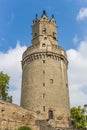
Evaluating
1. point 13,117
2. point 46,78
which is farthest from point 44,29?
point 13,117

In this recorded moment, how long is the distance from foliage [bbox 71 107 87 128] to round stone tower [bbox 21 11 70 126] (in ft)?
8.55

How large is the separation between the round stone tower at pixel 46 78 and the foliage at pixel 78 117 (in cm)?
261

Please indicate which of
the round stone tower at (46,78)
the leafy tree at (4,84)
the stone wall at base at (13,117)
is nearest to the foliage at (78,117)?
the round stone tower at (46,78)

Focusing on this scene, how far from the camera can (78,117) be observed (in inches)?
1861

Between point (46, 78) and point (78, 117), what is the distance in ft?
30.0

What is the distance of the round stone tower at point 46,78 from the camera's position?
4378cm

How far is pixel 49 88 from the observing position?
44.7m

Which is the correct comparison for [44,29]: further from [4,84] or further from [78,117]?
A: [78,117]

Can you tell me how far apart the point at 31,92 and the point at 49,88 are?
3098 mm

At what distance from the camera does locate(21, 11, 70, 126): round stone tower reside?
4378cm

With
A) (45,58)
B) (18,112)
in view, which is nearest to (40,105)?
(18,112)

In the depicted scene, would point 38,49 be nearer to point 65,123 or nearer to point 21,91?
point 21,91

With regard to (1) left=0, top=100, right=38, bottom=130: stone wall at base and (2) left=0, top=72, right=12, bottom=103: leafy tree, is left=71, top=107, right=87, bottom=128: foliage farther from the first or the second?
(2) left=0, top=72, right=12, bottom=103: leafy tree

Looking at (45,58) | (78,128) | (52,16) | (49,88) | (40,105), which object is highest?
(52,16)
